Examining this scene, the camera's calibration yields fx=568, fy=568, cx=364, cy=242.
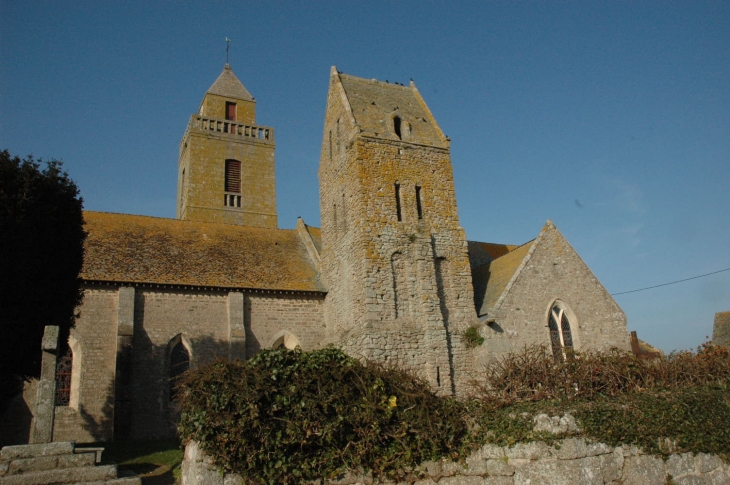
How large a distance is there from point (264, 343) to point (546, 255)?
10.8 metres

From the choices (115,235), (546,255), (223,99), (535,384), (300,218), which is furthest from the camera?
(223,99)

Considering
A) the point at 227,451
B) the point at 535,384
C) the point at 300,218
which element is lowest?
the point at 227,451

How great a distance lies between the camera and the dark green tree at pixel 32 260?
14188 mm

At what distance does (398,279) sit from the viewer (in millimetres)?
18984

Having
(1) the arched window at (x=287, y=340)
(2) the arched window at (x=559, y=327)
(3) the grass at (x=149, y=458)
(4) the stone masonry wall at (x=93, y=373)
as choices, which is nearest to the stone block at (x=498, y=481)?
(3) the grass at (x=149, y=458)

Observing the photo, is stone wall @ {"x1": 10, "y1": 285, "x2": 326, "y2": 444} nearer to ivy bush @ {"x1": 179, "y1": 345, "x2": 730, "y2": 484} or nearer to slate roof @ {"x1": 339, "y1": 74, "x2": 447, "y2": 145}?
slate roof @ {"x1": 339, "y1": 74, "x2": 447, "y2": 145}

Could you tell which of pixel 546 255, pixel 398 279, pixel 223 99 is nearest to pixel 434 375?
pixel 398 279

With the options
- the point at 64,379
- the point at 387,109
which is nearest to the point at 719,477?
the point at 387,109

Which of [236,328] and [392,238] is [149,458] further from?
[392,238]

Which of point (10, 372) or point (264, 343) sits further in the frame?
point (264, 343)

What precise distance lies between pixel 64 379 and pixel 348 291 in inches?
391

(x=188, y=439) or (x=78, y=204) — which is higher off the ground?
(x=78, y=204)

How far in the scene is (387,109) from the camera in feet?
73.8

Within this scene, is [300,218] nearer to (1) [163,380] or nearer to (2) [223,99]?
(1) [163,380]
